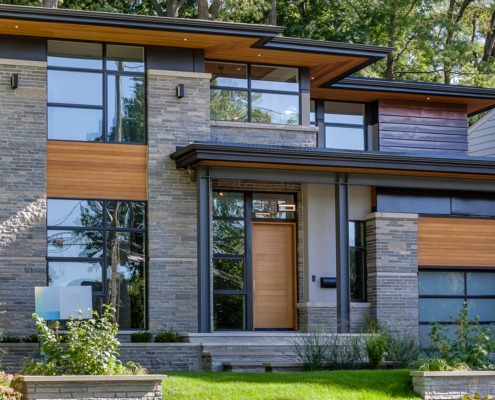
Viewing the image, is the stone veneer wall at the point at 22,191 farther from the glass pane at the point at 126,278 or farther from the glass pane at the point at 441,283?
the glass pane at the point at 441,283

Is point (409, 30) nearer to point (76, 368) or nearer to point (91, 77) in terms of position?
point (91, 77)

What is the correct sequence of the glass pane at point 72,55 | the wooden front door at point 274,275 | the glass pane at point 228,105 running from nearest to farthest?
the glass pane at point 72,55
the glass pane at point 228,105
the wooden front door at point 274,275

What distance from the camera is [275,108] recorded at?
2195cm

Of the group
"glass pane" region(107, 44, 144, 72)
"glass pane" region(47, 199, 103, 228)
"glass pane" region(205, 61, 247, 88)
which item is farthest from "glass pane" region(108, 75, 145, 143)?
"glass pane" region(205, 61, 247, 88)

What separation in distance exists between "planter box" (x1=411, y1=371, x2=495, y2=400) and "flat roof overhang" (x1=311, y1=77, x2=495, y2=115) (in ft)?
33.9

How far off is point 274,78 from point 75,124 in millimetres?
4672

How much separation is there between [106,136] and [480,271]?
29.8 feet

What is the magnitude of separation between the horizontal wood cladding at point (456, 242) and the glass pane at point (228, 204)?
13.6 ft

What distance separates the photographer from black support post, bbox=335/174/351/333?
20422 millimetres

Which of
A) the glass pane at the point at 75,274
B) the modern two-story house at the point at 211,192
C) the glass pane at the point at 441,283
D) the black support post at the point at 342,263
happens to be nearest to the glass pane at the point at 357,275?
the modern two-story house at the point at 211,192

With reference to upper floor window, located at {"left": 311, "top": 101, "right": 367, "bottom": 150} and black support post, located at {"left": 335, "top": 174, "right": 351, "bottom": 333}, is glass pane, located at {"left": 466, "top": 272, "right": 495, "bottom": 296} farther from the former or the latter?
upper floor window, located at {"left": 311, "top": 101, "right": 367, "bottom": 150}

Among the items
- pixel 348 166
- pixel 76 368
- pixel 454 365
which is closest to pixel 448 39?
pixel 348 166

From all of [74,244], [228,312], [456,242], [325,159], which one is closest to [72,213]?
[74,244]

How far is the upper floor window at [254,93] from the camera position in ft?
70.9
